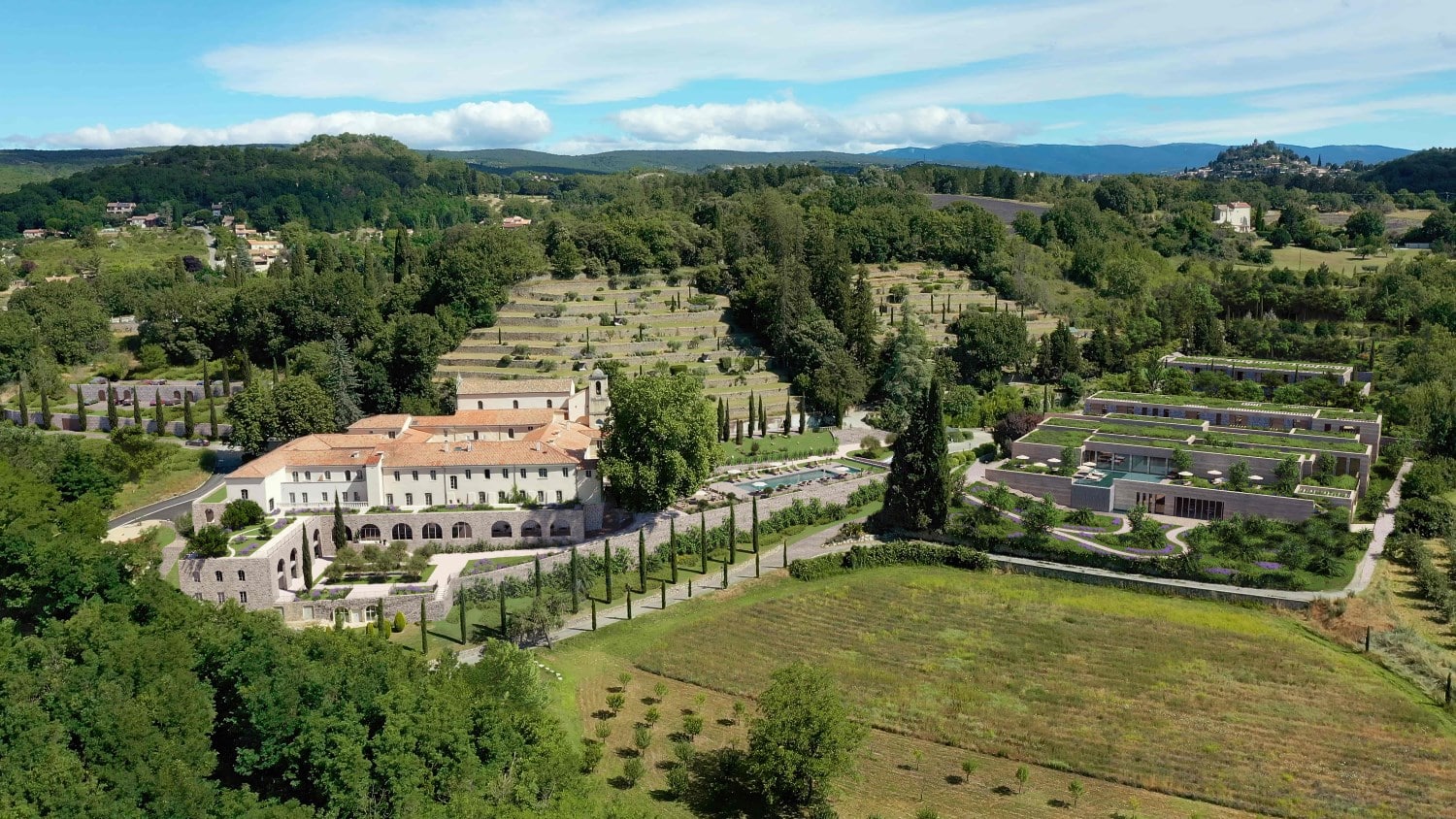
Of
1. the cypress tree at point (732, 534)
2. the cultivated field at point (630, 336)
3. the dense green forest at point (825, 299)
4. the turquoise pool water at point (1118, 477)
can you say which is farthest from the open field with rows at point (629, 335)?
the turquoise pool water at point (1118, 477)

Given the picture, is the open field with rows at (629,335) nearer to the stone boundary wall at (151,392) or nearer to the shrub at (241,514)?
the stone boundary wall at (151,392)

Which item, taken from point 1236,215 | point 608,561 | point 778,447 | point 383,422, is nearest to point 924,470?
point 608,561

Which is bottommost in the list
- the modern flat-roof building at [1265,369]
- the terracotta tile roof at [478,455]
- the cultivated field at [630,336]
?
the terracotta tile roof at [478,455]

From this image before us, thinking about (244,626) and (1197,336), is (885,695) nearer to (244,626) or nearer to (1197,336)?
(244,626)

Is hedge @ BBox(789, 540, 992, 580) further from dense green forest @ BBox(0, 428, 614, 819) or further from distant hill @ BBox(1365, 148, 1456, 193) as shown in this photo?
distant hill @ BBox(1365, 148, 1456, 193)

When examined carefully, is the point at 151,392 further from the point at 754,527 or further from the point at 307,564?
the point at 754,527
